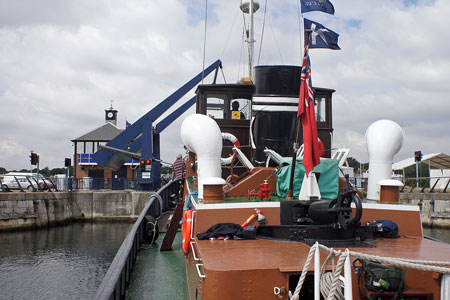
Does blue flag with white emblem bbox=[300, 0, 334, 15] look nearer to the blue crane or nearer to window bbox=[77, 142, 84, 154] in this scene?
the blue crane

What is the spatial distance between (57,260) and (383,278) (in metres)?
17.0

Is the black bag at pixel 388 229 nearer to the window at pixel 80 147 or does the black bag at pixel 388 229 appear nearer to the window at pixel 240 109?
the window at pixel 240 109

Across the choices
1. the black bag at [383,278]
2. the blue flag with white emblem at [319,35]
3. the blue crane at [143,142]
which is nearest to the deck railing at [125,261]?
the black bag at [383,278]

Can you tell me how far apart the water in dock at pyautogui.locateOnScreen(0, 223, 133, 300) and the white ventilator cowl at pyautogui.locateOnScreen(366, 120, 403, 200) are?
9359 millimetres

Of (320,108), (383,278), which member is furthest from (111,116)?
(383,278)

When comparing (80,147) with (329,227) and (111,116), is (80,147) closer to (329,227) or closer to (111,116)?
(111,116)

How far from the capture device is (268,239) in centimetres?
635

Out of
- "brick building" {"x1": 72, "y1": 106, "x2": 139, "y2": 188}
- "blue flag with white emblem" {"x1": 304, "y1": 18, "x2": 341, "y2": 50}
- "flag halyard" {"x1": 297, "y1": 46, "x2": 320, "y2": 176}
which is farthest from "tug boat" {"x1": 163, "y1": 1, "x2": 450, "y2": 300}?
"brick building" {"x1": 72, "y1": 106, "x2": 139, "y2": 188}

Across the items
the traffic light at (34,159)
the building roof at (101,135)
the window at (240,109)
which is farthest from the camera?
the building roof at (101,135)

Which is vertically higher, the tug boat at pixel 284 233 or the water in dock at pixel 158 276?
the tug boat at pixel 284 233

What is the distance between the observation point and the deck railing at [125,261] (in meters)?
6.32

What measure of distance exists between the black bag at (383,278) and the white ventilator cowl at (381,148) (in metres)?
4.52

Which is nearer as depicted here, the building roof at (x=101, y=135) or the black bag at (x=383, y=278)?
the black bag at (x=383, y=278)

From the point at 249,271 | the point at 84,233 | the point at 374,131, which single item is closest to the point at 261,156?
the point at 374,131
